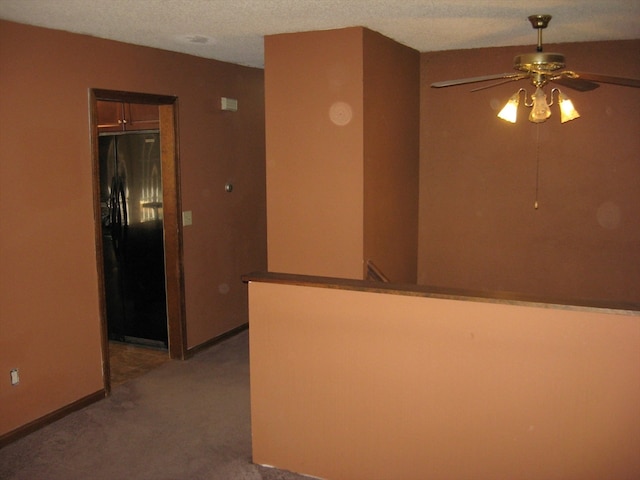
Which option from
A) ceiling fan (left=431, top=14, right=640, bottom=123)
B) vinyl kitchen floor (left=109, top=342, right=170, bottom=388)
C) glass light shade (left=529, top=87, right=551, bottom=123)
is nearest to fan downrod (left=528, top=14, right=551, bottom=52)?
ceiling fan (left=431, top=14, right=640, bottom=123)

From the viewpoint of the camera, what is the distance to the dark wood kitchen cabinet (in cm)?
514

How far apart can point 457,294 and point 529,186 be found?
2.60 m

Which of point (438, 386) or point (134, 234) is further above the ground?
point (134, 234)

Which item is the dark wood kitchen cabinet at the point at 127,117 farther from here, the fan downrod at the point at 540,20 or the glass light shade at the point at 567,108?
the glass light shade at the point at 567,108

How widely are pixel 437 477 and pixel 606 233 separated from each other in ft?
9.09

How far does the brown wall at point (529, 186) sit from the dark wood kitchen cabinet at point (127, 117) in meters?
2.26

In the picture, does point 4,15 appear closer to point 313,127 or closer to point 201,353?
point 313,127

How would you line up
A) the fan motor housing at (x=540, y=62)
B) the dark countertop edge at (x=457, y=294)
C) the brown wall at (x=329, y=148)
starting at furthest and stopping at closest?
1. the brown wall at (x=329, y=148)
2. the fan motor housing at (x=540, y=62)
3. the dark countertop edge at (x=457, y=294)

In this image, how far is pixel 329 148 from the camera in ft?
13.6

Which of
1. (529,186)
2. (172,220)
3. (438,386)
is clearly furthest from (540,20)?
(172,220)

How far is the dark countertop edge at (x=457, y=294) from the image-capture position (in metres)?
2.47

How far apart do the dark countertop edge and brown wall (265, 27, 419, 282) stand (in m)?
1.15

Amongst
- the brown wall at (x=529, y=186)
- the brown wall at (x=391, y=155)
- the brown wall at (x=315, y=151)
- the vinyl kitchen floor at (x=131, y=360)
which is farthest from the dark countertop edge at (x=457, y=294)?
the brown wall at (x=529, y=186)

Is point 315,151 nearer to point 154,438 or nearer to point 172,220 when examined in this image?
point 172,220
